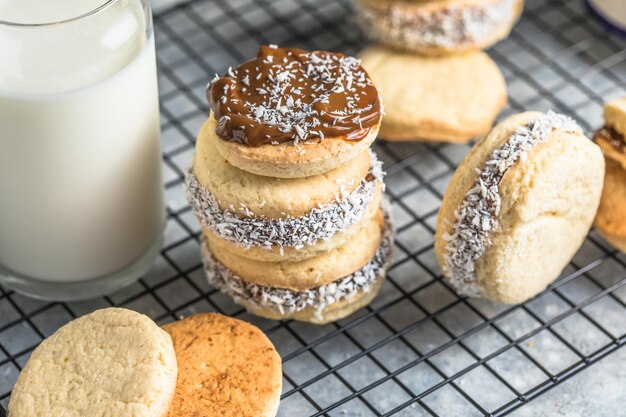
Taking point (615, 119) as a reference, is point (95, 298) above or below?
below

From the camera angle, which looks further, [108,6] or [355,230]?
[355,230]

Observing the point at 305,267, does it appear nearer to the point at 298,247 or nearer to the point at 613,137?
the point at 298,247

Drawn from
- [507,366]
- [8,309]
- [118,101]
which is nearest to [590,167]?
[507,366]

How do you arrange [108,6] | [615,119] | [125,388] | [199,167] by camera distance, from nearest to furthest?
1. [125,388]
2. [108,6]
3. [199,167]
4. [615,119]

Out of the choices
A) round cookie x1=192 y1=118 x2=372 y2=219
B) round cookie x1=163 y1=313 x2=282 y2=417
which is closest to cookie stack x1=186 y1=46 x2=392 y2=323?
round cookie x1=192 y1=118 x2=372 y2=219

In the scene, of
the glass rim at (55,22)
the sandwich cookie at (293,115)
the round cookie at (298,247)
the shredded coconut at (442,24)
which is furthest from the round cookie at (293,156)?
the shredded coconut at (442,24)

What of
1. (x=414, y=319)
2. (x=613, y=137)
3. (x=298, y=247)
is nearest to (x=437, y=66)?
(x=613, y=137)

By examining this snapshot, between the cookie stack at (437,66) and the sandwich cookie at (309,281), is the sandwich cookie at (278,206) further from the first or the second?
the cookie stack at (437,66)

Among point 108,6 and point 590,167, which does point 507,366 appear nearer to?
point 590,167
